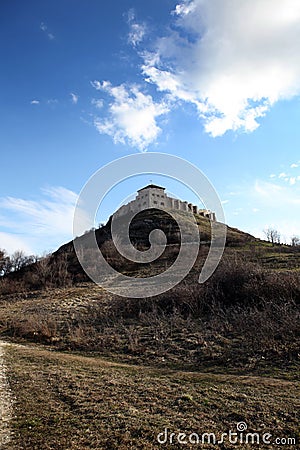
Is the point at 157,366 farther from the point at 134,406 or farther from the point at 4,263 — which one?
the point at 4,263

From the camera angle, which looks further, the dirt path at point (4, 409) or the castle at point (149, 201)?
the castle at point (149, 201)

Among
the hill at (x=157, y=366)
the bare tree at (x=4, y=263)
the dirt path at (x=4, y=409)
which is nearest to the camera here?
the dirt path at (x=4, y=409)

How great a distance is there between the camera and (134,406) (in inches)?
263

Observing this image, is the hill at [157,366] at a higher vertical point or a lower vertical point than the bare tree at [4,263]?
lower

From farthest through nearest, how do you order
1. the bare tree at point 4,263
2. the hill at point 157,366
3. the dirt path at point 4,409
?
the bare tree at point 4,263 → the hill at point 157,366 → the dirt path at point 4,409

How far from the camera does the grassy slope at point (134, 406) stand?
5371 mm

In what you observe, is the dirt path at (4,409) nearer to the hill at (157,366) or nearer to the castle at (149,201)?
the hill at (157,366)

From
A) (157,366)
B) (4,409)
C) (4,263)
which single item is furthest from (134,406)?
(4,263)

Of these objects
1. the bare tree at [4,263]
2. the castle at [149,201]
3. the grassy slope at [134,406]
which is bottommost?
the grassy slope at [134,406]

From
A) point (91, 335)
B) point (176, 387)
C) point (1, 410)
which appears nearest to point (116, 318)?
point (91, 335)

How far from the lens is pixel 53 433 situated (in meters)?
5.41

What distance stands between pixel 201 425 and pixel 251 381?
2952 mm

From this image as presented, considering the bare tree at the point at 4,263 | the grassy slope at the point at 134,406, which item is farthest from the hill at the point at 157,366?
the bare tree at the point at 4,263

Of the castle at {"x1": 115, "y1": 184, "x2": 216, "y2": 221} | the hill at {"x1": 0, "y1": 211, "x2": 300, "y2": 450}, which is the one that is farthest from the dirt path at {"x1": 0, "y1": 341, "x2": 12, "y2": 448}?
the castle at {"x1": 115, "y1": 184, "x2": 216, "y2": 221}
